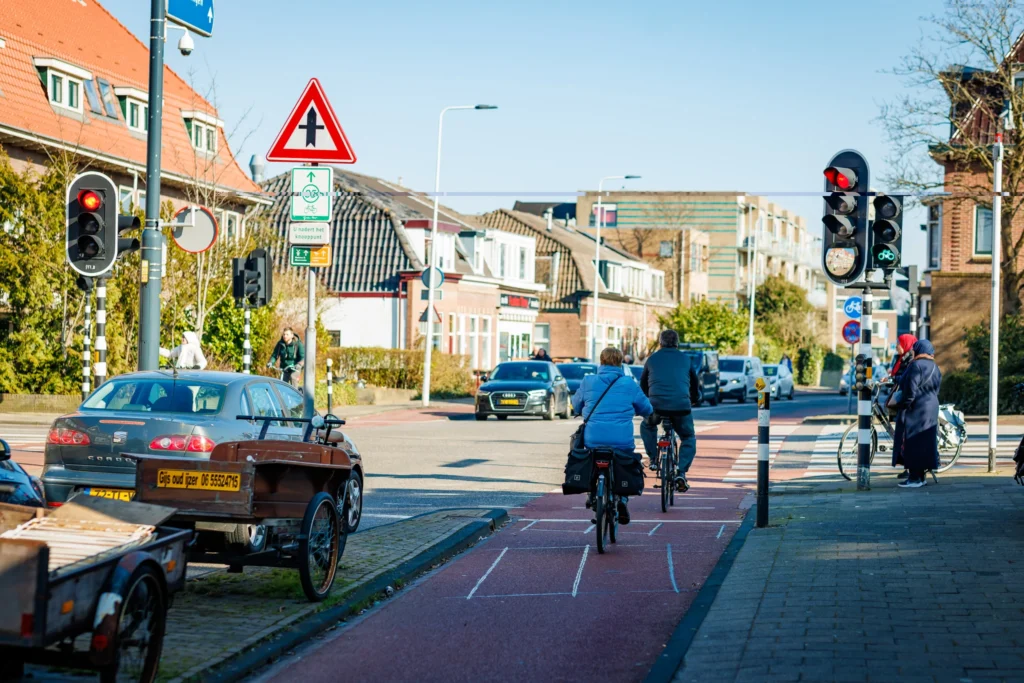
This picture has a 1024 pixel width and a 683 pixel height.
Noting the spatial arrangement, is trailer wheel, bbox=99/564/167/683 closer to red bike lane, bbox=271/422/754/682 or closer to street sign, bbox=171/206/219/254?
red bike lane, bbox=271/422/754/682

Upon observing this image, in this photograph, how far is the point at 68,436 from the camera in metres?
10.5

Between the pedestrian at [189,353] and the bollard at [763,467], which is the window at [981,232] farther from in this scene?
the bollard at [763,467]

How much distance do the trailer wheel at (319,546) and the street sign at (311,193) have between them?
2451mm

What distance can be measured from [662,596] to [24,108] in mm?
27854

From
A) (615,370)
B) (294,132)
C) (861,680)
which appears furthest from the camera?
(615,370)

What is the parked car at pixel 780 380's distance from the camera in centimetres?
5788

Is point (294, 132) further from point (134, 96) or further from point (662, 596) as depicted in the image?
point (134, 96)

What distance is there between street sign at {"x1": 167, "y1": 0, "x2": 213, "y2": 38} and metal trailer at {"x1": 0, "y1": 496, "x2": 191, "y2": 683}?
8469mm

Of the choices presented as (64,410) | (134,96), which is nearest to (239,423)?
(64,410)

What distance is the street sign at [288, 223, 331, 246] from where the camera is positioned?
998 centimetres

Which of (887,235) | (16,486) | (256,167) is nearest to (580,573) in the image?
(16,486)

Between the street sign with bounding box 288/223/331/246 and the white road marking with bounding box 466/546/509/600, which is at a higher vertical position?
the street sign with bounding box 288/223/331/246

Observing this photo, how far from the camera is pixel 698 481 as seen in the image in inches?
702

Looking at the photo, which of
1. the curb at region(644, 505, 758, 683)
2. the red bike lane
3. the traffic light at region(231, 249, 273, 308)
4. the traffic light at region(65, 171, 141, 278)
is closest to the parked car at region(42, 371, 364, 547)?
the red bike lane
